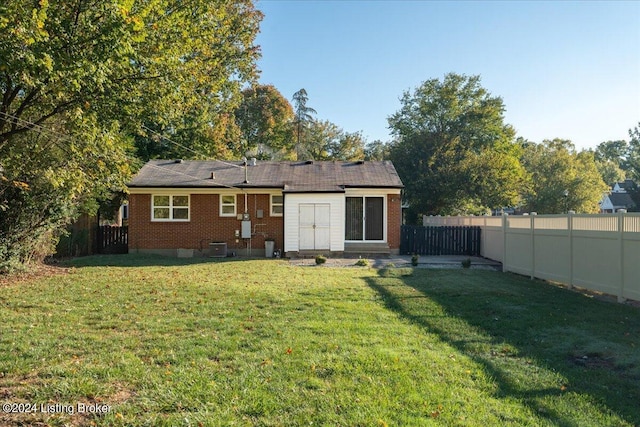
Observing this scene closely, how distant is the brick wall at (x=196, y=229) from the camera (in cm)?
1862

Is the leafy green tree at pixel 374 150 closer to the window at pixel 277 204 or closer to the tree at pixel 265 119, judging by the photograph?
the tree at pixel 265 119

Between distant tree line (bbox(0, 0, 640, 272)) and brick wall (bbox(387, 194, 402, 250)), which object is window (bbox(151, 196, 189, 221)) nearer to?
distant tree line (bbox(0, 0, 640, 272))

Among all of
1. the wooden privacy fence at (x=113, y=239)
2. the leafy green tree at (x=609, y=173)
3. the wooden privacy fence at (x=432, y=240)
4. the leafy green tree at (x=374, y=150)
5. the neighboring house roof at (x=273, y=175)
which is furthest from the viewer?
the leafy green tree at (x=609, y=173)

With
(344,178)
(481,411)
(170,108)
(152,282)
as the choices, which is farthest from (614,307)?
(344,178)

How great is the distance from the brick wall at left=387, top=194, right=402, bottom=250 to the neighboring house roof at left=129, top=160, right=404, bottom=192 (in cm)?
67

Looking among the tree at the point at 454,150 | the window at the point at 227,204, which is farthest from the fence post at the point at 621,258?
the tree at the point at 454,150

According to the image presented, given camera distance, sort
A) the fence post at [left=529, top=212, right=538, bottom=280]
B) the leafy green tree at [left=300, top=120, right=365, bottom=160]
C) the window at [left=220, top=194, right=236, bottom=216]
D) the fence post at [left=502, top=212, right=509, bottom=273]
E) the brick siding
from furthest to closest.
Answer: the leafy green tree at [left=300, top=120, right=365, bottom=160] < the window at [left=220, top=194, right=236, bottom=216] < the brick siding < the fence post at [left=502, top=212, right=509, bottom=273] < the fence post at [left=529, top=212, right=538, bottom=280]

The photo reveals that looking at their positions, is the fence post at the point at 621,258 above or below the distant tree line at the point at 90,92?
below

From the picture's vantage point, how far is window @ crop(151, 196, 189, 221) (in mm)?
18680

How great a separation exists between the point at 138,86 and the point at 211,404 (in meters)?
9.83

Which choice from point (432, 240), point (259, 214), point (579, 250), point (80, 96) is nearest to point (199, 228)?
point (259, 214)

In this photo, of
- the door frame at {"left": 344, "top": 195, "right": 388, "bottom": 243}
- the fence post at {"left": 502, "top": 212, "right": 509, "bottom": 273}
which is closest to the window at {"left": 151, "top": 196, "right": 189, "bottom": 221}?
the door frame at {"left": 344, "top": 195, "right": 388, "bottom": 243}

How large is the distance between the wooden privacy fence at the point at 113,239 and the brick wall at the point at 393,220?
11448 millimetres

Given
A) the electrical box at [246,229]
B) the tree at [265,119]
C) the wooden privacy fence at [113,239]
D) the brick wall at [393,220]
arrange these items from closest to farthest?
the electrical box at [246,229]
the brick wall at [393,220]
the wooden privacy fence at [113,239]
the tree at [265,119]
